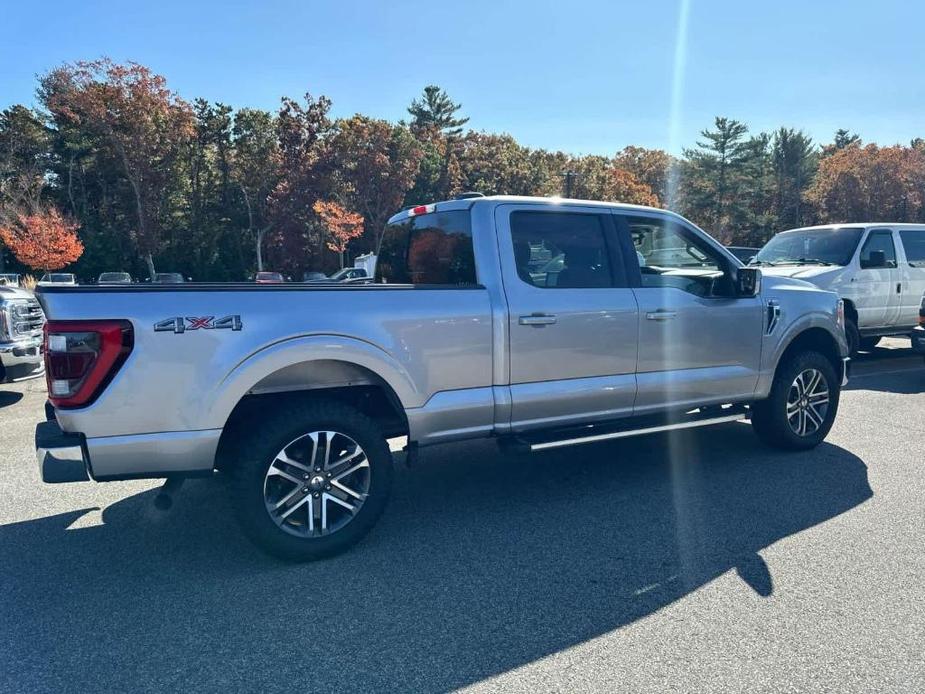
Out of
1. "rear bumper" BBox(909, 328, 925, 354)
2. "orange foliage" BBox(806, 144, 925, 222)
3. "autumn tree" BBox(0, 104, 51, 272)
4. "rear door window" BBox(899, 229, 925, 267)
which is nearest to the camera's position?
"rear bumper" BBox(909, 328, 925, 354)

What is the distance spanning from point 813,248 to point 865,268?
0.77 m

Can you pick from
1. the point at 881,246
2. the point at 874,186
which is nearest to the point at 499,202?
the point at 881,246

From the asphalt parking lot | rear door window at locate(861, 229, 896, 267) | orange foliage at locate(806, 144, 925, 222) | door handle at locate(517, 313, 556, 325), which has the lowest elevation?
the asphalt parking lot

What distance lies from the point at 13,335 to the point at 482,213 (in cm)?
597

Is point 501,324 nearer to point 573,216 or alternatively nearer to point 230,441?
point 573,216

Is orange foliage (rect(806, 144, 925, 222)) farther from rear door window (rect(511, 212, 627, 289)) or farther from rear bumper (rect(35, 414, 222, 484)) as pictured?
rear bumper (rect(35, 414, 222, 484))

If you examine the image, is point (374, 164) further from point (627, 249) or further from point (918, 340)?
point (627, 249)

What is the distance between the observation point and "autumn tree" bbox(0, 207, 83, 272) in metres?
29.5

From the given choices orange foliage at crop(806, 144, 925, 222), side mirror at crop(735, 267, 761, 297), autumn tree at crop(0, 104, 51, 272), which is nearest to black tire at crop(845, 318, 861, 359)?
side mirror at crop(735, 267, 761, 297)

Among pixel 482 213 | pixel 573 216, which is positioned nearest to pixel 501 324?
pixel 482 213

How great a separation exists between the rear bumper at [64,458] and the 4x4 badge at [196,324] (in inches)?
26.3

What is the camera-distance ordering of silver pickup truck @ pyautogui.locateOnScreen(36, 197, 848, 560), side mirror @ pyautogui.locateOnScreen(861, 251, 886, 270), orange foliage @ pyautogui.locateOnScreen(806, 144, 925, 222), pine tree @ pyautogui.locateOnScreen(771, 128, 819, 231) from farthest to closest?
1. pine tree @ pyautogui.locateOnScreen(771, 128, 819, 231)
2. orange foliage @ pyautogui.locateOnScreen(806, 144, 925, 222)
3. side mirror @ pyautogui.locateOnScreen(861, 251, 886, 270)
4. silver pickup truck @ pyautogui.locateOnScreen(36, 197, 848, 560)

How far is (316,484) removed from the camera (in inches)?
145

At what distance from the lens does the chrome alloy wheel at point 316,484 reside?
11.9 ft
